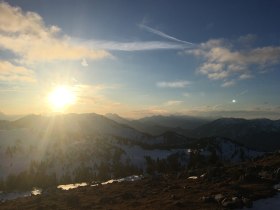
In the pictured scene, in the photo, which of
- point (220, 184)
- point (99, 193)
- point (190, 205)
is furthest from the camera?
point (99, 193)

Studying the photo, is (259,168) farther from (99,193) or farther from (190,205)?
(99,193)

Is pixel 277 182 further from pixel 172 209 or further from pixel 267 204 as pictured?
pixel 172 209

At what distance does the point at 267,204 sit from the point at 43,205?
41252 mm

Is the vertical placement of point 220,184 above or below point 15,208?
above

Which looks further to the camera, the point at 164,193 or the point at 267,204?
the point at 164,193

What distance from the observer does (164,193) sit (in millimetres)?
62094

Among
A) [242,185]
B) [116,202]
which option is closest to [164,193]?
[116,202]

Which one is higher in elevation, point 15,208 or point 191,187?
point 191,187

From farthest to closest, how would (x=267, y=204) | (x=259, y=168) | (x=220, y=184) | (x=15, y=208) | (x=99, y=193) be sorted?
(x=99, y=193)
(x=259, y=168)
(x=15, y=208)
(x=220, y=184)
(x=267, y=204)

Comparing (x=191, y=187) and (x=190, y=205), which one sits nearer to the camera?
(x=190, y=205)

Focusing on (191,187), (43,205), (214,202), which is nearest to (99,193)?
(43,205)

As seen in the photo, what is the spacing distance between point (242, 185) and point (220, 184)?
13.9ft

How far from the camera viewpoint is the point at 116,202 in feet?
196

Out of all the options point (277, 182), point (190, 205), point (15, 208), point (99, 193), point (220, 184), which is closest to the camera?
point (190, 205)
